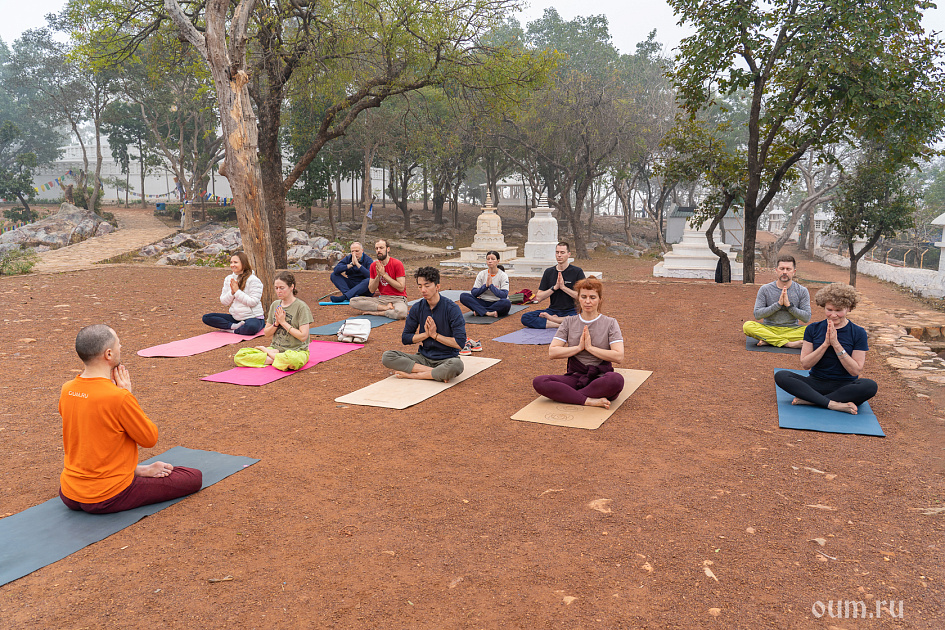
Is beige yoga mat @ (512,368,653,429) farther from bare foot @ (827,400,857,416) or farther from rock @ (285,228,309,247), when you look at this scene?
rock @ (285,228,309,247)

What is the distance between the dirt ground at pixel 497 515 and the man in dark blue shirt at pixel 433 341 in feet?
0.93

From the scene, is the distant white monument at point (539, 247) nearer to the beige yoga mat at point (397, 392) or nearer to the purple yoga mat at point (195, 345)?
the purple yoga mat at point (195, 345)

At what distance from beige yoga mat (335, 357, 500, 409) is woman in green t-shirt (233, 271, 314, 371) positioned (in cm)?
107

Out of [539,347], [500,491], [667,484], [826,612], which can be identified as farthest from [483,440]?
[539,347]

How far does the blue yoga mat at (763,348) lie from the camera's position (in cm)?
745

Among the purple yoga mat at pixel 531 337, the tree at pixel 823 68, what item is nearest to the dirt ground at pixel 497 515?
the purple yoga mat at pixel 531 337

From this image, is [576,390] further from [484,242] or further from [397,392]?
[484,242]

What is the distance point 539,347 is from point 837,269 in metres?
27.8

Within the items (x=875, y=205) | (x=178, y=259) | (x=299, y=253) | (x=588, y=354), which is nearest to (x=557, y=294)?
(x=588, y=354)

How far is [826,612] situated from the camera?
268 cm

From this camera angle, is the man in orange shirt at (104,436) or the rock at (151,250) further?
the rock at (151,250)

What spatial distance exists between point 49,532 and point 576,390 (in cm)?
396

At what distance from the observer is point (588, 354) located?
5.53m

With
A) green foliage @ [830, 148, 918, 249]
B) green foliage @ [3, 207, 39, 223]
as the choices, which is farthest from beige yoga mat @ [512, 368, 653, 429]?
green foliage @ [3, 207, 39, 223]
